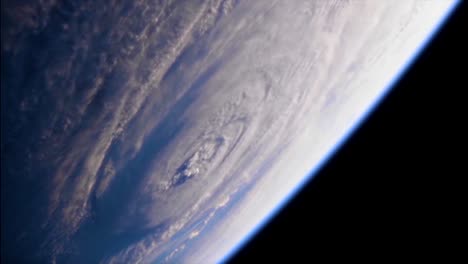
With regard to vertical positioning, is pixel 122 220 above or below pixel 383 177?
above

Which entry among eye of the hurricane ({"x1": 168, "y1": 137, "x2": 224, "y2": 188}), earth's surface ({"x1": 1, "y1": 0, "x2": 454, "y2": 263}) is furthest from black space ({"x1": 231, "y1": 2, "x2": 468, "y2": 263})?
eye of the hurricane ({"x1": 168, "y1": 137, "x2": 224, "y2": 188})

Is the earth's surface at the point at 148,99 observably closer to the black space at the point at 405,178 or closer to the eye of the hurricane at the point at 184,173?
the eye of the hurricane at the point at 184,173

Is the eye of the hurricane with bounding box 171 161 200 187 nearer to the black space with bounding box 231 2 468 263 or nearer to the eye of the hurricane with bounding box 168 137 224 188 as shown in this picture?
the eye of the hurricane with bounding box 168 137 224 188

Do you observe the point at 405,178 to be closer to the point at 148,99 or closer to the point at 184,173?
the point at 184,173

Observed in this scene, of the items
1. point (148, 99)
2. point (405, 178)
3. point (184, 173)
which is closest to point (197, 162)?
point (184, 173)

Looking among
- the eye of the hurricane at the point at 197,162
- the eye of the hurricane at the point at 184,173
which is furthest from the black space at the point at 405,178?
the eye of the hurricane at the point at 184,173

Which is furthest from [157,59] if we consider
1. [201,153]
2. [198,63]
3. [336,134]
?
[336,134]

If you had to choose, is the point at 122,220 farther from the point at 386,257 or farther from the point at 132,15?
the point at 386,257
